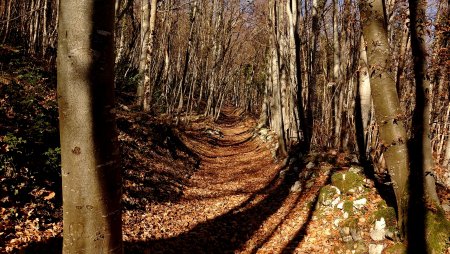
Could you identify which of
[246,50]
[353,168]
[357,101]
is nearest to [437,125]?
[357,101]

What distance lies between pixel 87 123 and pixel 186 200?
6.98 meters

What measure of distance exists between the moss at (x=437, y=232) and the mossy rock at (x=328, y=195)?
2.39 metres

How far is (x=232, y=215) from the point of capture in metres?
7.60

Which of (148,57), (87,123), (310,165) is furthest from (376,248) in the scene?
(148,57)

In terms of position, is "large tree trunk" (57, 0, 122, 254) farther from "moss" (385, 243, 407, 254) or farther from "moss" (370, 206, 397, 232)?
"moss" (370, 206, 397, 232)

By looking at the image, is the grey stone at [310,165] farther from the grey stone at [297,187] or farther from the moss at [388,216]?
the moss at [388,216]

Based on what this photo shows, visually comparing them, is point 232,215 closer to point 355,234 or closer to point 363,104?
point 355,234

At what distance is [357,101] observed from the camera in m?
8.62

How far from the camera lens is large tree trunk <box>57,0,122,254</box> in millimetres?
1752

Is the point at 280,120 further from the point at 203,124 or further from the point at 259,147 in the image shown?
the point at 203,124

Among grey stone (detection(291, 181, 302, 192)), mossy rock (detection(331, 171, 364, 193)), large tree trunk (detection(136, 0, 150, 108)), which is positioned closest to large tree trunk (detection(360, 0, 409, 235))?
mossy rock (detection(331, 171, 364, 193))

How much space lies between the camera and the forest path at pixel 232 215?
19.8 ft

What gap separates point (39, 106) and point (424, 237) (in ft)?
25.6

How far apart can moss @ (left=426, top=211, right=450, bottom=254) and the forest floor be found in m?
0.52
